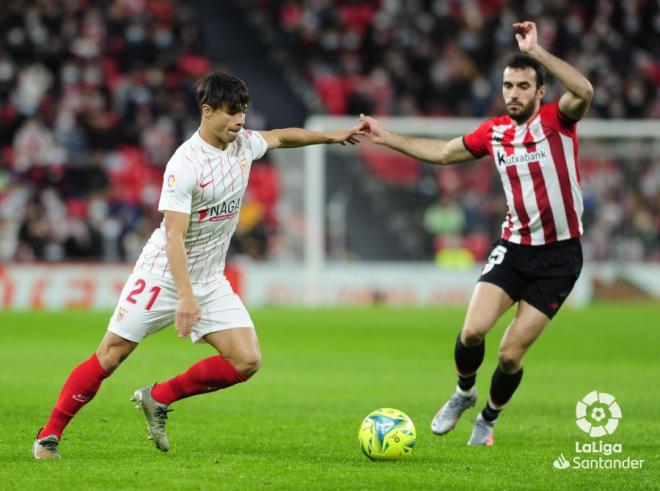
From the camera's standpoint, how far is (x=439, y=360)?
47.7ft

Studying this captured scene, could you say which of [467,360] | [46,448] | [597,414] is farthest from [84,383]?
[597,414]

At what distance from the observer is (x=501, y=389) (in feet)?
26.5

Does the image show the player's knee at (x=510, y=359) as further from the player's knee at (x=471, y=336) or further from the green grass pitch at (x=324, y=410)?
the green grass pitch at (x=324, y=410)

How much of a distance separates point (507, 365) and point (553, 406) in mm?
2677

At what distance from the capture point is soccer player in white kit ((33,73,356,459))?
6.95m

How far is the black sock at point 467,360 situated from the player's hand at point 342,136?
155 cm

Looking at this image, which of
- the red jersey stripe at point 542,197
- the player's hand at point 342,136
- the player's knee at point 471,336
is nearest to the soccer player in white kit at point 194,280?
the player's hand at point 342,136

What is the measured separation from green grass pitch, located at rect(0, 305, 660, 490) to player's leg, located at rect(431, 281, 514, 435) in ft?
0.69

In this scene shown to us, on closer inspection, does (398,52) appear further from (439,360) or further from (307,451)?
(307,451)

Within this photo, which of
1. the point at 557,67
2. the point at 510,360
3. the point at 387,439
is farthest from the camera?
the point at 510,360

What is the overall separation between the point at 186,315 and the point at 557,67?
107 inches

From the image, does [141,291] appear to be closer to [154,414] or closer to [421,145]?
[154,414]

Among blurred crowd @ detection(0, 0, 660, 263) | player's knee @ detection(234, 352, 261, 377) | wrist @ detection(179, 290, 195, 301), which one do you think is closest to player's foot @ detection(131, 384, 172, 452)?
player's knee @ detection(234, 352, 261, 377)

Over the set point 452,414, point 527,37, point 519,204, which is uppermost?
point 527,37
